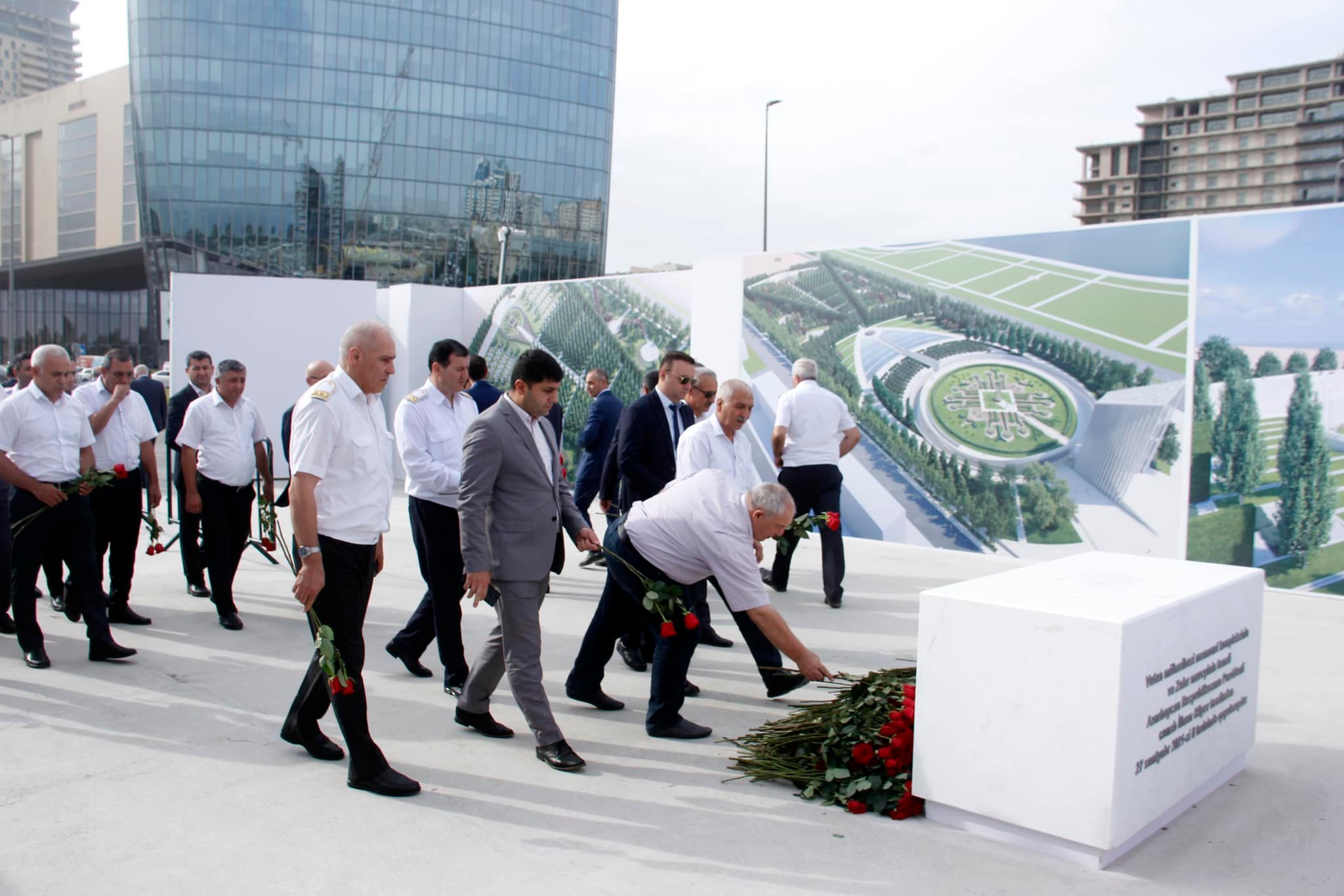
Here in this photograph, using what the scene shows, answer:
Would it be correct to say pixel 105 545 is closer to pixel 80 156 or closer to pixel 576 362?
pixel 576 362

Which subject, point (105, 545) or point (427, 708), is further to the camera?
point (105, 545)

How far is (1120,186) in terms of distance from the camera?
5694 inches

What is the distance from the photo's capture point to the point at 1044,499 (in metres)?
9.07

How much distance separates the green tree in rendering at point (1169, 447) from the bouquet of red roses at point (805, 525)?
327 centimetres

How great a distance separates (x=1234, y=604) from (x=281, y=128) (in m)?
73.3

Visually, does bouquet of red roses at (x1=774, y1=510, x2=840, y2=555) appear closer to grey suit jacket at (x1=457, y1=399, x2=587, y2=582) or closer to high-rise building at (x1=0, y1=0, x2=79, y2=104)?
grey suit jacket at (x1=457, y1=399, x2=587, y2=582)

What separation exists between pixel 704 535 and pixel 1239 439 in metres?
5.56

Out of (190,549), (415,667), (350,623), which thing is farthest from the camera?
(190,549)

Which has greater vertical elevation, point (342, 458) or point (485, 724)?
point (342, 458)

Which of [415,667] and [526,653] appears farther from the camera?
[415,667]

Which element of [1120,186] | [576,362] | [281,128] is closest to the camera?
[576,362]

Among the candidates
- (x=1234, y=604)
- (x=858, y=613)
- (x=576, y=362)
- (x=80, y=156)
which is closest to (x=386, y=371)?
(x=1234, y=604)

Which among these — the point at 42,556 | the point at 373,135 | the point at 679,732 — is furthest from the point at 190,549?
the point at 373,135

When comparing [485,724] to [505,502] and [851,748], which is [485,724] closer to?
[505,502]
